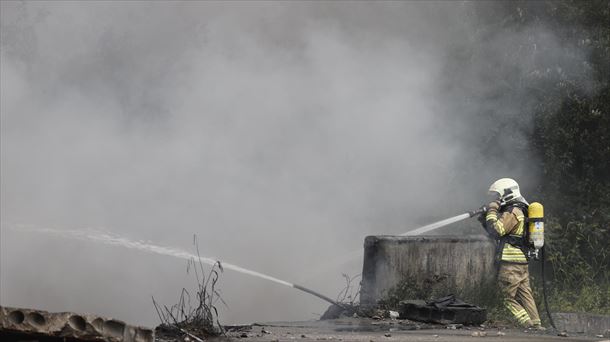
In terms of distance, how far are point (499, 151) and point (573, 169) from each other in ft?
3.21

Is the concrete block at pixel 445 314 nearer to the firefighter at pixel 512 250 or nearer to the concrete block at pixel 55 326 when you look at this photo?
the firefighter at pixel 512 250

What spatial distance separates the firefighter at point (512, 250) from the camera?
871 cm

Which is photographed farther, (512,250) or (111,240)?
(111,240)

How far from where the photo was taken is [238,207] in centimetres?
1045

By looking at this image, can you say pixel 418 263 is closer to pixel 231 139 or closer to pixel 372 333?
pixel 372 333

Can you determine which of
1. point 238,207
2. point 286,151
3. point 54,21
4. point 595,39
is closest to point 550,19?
point 595,39

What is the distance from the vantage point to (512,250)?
8.79 meters

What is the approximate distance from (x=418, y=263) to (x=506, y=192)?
135cm

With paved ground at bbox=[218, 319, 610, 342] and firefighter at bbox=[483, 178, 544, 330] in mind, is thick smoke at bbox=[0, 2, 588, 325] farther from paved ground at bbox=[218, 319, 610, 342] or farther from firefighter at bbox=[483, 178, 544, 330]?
paved ground at bbox=[218, 319, 610, 342]

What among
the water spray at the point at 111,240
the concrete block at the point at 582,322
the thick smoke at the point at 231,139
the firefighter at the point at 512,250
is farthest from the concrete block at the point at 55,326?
the concrete block at the point at 582,322

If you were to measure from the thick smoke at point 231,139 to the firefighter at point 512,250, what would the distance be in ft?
9.00

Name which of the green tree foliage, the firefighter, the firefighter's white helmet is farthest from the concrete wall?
the green tree foliage

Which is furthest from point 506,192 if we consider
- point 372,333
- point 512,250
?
point 372,333

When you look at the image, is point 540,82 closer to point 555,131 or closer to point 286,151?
point 555,131
